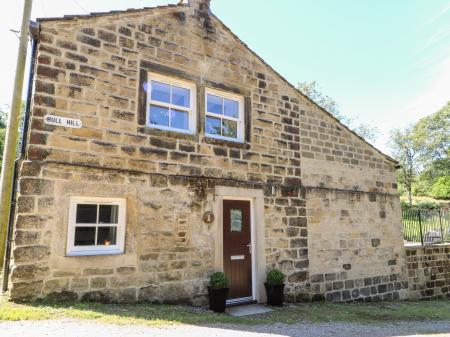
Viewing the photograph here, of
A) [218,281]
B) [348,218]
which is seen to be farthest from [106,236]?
[348,218]

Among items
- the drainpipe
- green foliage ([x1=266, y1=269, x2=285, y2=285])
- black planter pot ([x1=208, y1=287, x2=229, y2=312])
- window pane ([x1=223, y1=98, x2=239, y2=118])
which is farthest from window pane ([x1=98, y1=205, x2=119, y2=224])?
green foliage ([x1=266, y1=269, x2=285, y2=285])

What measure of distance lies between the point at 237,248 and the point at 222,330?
8.79 ft

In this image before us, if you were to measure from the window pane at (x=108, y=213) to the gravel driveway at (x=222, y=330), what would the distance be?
194cm

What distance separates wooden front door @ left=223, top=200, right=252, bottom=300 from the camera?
7.48 metres

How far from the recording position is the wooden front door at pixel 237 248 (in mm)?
7477

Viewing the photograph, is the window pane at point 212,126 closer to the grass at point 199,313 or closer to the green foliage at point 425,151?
the grass at point 199,313

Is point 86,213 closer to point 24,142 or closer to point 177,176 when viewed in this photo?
point 24,142

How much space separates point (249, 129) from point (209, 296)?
3982 millimetres

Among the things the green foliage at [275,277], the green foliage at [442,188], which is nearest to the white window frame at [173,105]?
the green foliage at [275,277]

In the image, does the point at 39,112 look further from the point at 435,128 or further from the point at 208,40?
the point at 435,128

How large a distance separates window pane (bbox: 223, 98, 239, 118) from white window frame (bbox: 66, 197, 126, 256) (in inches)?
132

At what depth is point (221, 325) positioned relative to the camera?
5383mm

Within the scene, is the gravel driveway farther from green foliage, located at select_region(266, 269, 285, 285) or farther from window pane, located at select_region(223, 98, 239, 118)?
window pane, located at select_region(223, 98, 239, 118)

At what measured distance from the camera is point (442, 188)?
3928 cm
